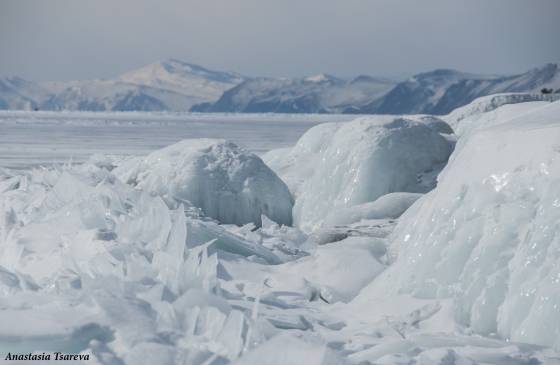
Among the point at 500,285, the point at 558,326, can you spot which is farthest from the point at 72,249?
the point at 558,326

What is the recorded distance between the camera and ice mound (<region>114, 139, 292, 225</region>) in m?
7.43

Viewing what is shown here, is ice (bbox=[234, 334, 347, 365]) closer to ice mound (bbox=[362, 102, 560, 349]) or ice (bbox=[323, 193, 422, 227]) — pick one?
ice mound (bbox=[362, 102, 560, 349])

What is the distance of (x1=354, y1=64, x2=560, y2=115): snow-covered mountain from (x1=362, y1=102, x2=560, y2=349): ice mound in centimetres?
12038

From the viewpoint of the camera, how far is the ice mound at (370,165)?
7.21m

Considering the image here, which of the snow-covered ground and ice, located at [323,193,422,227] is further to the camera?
ice, located at [323,193,422,227]

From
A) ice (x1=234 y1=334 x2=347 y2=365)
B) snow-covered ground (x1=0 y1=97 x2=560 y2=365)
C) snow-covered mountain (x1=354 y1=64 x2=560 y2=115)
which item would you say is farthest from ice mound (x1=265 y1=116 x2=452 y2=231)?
snow-covered mountain (x1=354 y1=64 x2=560 y2=115)

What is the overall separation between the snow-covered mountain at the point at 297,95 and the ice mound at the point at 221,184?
15299 cm

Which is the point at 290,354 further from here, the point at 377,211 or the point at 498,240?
the point at 377,211

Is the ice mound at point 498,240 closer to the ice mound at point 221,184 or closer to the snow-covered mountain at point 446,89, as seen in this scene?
the ice mound at point 221,184

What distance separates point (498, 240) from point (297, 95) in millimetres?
172448

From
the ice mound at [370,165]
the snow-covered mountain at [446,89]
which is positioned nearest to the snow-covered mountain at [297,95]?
the snow-covered mountain at [446,89]

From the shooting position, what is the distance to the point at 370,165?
7227mm

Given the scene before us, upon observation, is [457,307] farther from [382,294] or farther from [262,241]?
[262,241]

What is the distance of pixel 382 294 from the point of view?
12.3 ft
